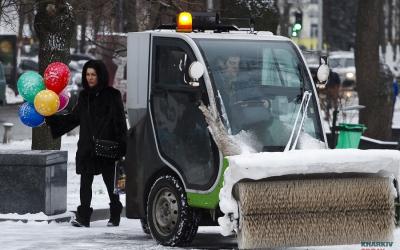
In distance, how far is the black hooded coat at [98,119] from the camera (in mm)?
13195

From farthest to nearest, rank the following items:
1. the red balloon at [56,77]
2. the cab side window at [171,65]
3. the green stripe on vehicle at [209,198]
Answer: the red balloon at [56,77] → the cab side window at [171,65] → the green stripe on vehicle at [209,198]

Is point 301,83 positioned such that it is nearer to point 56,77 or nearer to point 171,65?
point 171,65

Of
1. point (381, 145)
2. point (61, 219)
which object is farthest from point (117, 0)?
point (61, 219)

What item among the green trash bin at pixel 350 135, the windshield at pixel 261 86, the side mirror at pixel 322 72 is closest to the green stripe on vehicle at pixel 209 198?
the windshield at pixel 261 86

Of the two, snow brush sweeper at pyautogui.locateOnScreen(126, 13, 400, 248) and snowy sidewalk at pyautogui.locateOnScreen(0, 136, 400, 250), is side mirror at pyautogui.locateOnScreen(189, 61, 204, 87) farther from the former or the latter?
snowy sidewalk at pyautogui.locateOnScreen(0, 136, 400, 250)

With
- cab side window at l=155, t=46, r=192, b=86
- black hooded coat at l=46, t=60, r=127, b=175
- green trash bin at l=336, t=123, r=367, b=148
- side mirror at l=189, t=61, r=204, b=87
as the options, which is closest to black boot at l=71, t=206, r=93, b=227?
black hooded coat at l=46, t=60, r=127, b=175

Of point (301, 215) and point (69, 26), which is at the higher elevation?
point (69, 26)

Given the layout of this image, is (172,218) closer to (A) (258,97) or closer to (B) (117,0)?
(A) (258,97)

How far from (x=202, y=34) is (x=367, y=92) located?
13.2m

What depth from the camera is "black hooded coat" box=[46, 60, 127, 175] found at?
13.2 meters

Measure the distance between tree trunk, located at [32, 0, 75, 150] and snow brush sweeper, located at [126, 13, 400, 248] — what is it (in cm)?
437

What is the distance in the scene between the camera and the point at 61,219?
1382 centimetres

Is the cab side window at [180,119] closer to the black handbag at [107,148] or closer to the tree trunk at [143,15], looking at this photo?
the black handbag at [107,148]

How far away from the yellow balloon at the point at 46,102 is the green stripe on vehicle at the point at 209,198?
7.64 feet
